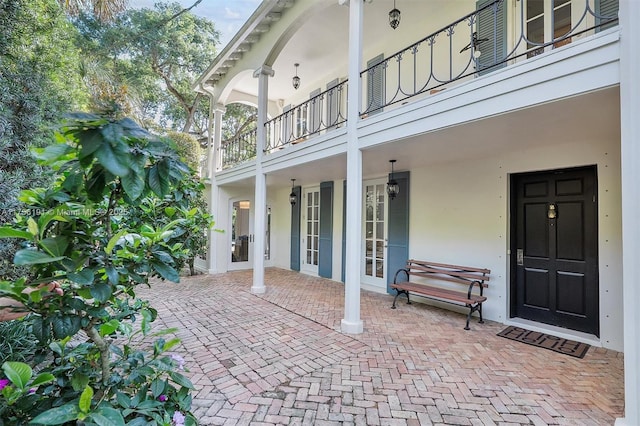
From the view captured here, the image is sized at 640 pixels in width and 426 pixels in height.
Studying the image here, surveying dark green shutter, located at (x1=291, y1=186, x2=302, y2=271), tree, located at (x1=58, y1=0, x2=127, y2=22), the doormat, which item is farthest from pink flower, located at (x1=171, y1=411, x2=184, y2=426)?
dark green shutter, located at (x1=291, y1=186, x2=302, y2=271)

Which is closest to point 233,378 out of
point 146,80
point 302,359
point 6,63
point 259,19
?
point 302,359

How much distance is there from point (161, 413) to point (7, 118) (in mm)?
4815

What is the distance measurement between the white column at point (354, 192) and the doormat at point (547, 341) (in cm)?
222

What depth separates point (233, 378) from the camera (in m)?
3.20

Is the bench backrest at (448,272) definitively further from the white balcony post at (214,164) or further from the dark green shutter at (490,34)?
the white balcony post at (214,164)

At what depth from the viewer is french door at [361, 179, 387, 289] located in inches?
273

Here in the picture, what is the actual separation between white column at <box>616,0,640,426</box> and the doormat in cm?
178

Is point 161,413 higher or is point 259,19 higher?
point 259,19

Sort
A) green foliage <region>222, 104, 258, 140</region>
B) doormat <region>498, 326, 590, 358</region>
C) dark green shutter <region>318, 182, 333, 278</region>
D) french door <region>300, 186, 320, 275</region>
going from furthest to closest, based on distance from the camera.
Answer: green foliage <region>222, 104, 258, 140</region>, french door <region>300, 186, 320, 275</region>, dark green shutter <region>318, 182, 333, 278</region>, doormat <region>498, 326, 590, 358</region>

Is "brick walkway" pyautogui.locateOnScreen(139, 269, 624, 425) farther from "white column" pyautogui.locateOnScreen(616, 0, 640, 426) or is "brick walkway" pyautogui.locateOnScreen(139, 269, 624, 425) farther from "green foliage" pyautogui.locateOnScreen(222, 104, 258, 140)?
"green foliage" pyautogui.locateOnScreen(222, 104, 258, 140)

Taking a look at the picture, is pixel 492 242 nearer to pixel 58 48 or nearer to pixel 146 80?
pixel 58 48

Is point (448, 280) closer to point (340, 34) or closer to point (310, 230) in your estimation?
point (310, 230)

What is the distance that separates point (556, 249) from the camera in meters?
4.56

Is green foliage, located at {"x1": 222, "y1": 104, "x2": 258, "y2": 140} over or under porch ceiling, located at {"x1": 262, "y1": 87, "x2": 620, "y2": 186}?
over
